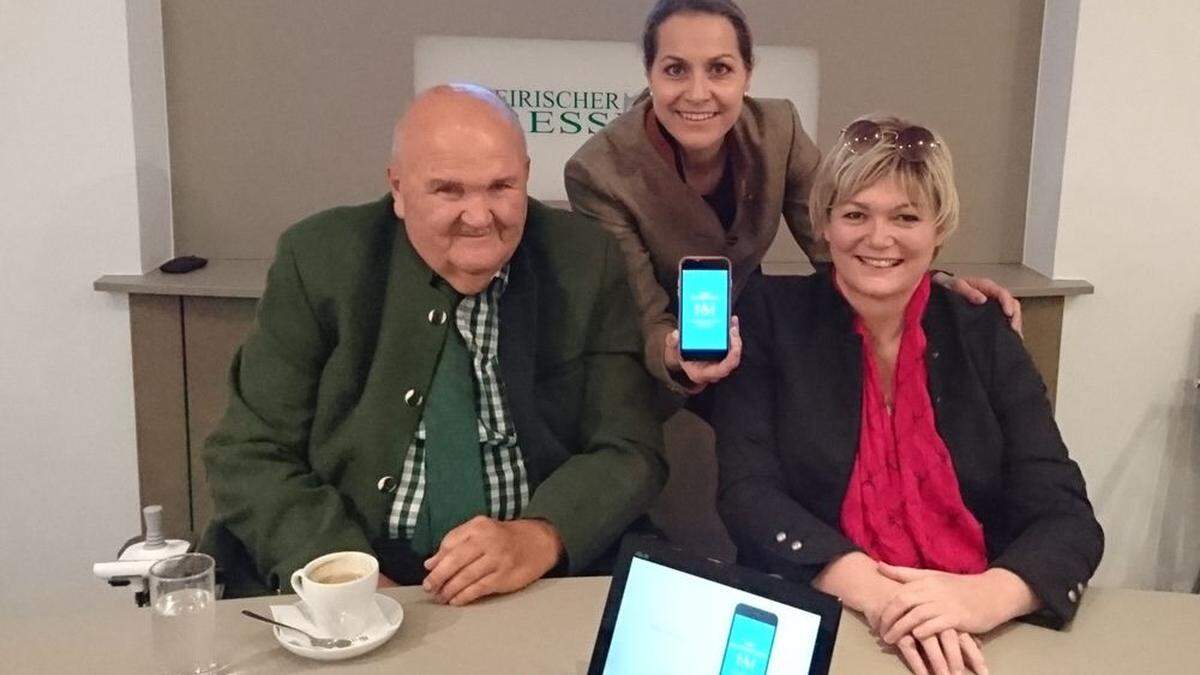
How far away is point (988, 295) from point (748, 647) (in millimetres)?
925

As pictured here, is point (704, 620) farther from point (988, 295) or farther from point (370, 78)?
point (370, 78)

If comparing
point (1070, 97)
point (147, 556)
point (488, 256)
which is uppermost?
point (1070, 97)

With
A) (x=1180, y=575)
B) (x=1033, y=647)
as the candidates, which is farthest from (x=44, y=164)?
(x=1180, y=575)

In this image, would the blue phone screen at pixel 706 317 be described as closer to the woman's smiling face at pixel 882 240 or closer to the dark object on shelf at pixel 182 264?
the woman's smiling face at pixel 882 240

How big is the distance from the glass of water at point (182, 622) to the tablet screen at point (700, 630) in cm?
44

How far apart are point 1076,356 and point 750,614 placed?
7.13 ft

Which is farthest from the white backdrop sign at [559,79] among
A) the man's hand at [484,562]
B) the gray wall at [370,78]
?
the man's hand at [484,562]

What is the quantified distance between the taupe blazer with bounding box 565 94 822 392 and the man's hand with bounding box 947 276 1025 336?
0.40 m

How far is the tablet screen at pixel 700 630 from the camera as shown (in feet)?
3.35

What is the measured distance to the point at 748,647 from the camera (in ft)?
3.39

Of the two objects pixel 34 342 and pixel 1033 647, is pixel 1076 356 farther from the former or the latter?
pixel 34 342

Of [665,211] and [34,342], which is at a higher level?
[665,211]

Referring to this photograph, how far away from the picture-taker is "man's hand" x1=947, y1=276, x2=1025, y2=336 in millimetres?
1667

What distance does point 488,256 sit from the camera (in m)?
1.59
